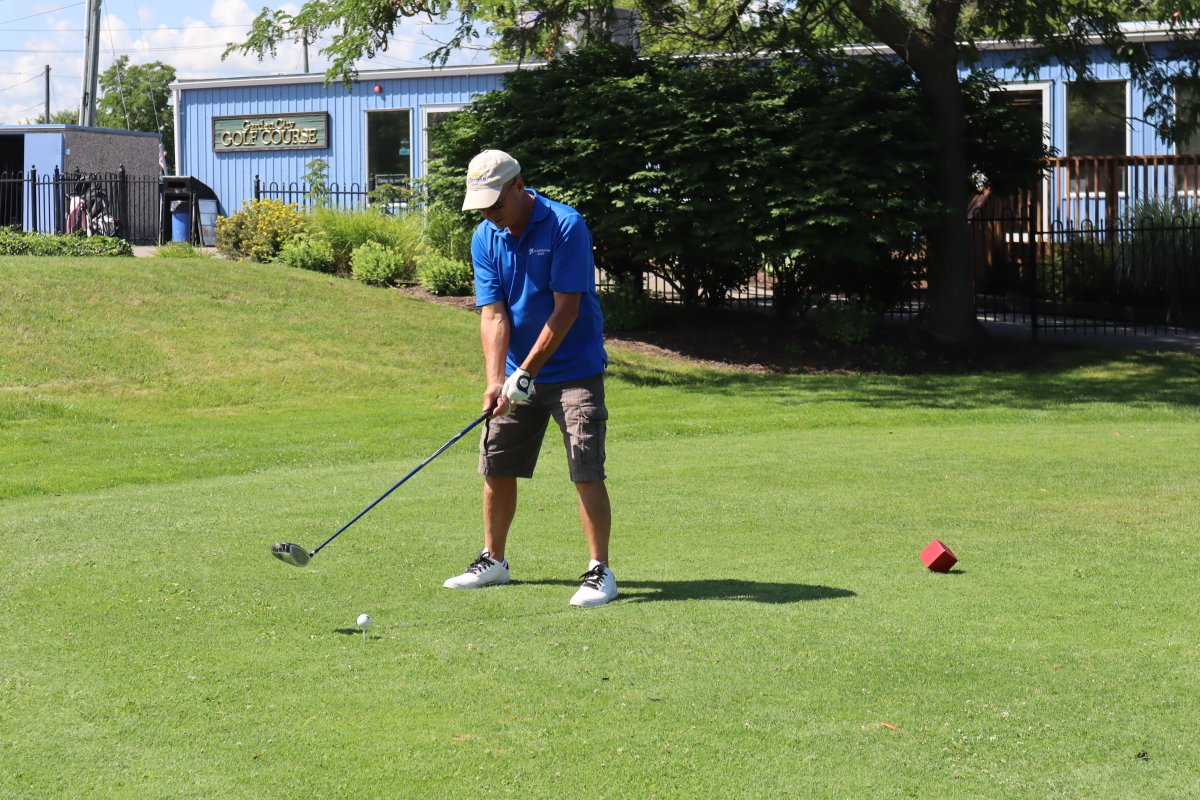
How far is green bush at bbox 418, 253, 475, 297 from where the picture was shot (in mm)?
20906

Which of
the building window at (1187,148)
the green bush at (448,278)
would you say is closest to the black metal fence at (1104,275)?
the building window at (1187,148)

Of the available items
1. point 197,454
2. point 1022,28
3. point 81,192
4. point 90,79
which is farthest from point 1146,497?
point 90,79

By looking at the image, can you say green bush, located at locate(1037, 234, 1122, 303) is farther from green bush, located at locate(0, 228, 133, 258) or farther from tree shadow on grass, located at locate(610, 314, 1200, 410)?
green bush, located at locate(0, 228, 133, 258)

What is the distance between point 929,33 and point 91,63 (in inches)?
916

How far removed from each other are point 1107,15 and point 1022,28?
1.03 m

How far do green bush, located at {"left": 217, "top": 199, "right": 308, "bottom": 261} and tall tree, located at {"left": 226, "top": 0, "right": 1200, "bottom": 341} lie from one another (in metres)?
3.40

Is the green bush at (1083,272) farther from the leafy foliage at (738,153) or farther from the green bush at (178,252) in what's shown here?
the green bush at (178,252)

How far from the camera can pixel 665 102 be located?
58.6 feet

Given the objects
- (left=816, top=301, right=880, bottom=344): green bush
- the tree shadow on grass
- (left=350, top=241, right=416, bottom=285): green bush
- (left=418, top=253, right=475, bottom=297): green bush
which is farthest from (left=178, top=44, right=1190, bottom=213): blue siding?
(left=816, top=301, right=880, bottom=344): green bush

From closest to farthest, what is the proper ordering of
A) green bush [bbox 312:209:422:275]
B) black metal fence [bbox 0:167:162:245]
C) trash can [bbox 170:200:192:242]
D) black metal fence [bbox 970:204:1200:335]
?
black metal fence [bbox 970:204:1200:335], green bush [bbox 312:209:422:275], black metal fence [bbox 0:167:162:245], trash can [bbox 170:200:192:242]

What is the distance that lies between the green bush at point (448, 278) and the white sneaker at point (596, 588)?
49.5 feet

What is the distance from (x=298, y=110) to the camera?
96.8ft

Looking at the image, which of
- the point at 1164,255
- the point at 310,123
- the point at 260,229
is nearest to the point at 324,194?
the point at 260,229

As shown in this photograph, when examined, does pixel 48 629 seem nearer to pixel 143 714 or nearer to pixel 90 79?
pixel 143 714
